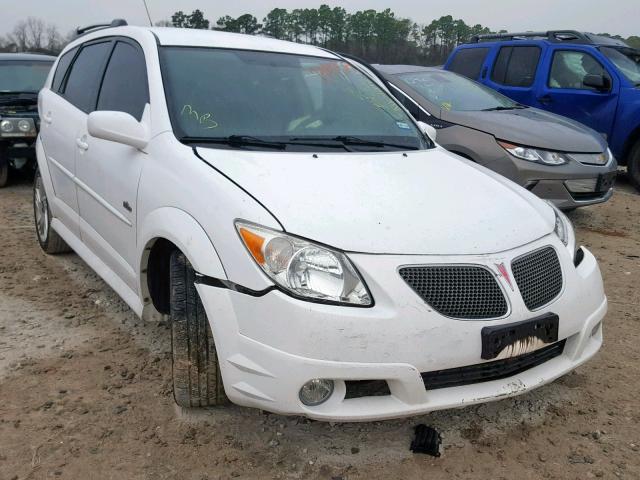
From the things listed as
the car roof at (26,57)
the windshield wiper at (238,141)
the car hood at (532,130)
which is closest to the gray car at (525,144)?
the car hood at (532,130)

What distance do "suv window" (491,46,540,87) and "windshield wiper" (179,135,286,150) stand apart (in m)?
6.20

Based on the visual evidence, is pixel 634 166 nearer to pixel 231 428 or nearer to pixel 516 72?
pixel 516 72

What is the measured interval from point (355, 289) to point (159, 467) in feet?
3.27

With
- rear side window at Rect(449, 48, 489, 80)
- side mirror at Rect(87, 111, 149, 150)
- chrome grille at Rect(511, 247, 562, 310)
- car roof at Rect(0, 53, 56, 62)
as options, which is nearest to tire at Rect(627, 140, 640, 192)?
rear side window at Rect(449, 48, 489, 80)

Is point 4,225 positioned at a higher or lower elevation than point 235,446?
lower

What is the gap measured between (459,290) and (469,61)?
286 inches

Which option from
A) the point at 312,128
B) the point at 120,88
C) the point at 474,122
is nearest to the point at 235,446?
the point at 312,128

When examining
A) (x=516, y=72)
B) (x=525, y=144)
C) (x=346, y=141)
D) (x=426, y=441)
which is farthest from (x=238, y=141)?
(x=516, y=72)

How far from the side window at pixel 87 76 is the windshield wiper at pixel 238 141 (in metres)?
1.20

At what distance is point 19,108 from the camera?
707cm

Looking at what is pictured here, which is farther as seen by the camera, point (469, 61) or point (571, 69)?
point (469, 61)

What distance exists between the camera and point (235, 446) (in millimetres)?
2402

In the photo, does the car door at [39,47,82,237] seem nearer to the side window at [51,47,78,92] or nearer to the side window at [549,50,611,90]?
the side window at [51,47,78,92]

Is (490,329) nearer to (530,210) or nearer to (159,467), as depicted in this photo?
(530,210)
